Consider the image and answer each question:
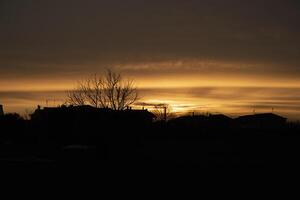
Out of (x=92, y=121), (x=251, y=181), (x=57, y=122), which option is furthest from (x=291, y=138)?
(x=251, y=181)

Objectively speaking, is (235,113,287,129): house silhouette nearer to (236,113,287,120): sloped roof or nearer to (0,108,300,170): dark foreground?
(236,113,287,120): sloped roof

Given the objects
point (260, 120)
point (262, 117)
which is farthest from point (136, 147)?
point (262, 117)

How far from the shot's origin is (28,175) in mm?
19953

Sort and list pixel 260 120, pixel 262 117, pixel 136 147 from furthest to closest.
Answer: pixel 262 117
pixel 260 120
pixel 136 147

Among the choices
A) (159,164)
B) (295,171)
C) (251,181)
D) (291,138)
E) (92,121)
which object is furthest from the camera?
(291,138)

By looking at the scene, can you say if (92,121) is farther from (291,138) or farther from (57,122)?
(291,138)

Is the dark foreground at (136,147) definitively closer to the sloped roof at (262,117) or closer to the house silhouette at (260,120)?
the house silhouette at (260,120)

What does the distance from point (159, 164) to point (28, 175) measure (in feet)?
24.3

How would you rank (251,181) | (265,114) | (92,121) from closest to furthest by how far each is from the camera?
(251,181) < (92,121) < (265,114)

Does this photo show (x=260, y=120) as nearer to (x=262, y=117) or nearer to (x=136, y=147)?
(x=262, y=117)

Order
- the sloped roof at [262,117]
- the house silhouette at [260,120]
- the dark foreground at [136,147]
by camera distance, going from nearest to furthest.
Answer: the dark foreground at [136,147]
the house silhouette at [260,120]
the sloped roof at [262,117]

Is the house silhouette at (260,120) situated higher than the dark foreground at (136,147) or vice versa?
the house silhouette at (260,120)

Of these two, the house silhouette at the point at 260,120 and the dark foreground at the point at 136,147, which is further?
the house silhouette at the point at 260,120

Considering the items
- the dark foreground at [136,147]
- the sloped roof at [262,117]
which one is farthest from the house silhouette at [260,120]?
the dark foreground at [136,147]
